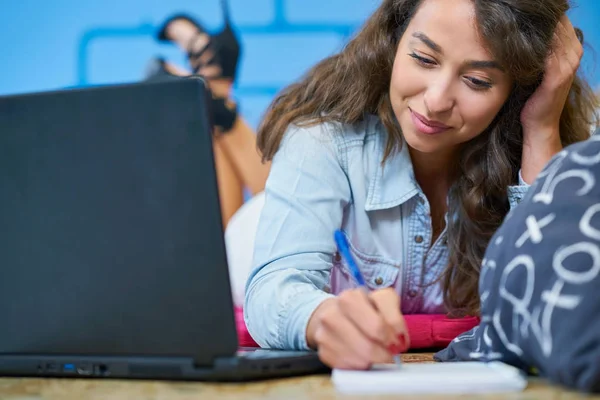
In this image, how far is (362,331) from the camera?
2.41 feet

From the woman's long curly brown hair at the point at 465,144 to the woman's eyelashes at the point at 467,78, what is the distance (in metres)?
0.08

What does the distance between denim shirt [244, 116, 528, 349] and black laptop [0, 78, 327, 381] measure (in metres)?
0.28

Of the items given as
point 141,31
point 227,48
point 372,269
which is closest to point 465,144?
point 372,269

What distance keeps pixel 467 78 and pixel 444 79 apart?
0.05 metres

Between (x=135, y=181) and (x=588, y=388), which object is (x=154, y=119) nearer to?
(x=135, y=181)

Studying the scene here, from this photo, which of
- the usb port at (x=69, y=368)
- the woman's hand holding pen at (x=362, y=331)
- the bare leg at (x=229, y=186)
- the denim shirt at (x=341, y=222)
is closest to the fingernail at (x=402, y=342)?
the woman's hand holding pen at (x=362, y=331)

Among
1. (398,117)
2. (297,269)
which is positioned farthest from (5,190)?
(398,117)

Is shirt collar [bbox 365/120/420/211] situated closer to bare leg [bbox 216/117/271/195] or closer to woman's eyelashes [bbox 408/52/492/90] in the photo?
woman's eyelashes [bbox 408/52/492/90]

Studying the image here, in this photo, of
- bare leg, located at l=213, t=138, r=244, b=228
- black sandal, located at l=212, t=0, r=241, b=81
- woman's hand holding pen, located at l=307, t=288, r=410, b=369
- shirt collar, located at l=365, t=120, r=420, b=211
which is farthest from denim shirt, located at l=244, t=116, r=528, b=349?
black sandal, located at l=212, t=0, r=241, b=81

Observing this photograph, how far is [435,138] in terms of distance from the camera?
120 centimetres

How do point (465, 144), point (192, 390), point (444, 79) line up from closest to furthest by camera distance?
point (192, 390)
point (444, 79)
point (465, 144)

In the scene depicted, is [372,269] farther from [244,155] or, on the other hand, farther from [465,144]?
[244,155]

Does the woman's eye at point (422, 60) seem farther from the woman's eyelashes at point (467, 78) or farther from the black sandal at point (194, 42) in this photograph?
the black sandal at point (194, 42)

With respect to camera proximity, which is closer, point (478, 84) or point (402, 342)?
point (402, 342)
